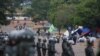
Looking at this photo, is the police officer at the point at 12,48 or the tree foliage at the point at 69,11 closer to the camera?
the police officer at the point at 12,48

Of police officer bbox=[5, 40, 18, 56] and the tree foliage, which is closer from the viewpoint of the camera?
police officer bbox=[5, 40, 18, 56]

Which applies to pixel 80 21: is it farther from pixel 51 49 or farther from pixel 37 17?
pixel 37 17

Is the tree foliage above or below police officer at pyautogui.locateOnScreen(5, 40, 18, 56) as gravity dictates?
below

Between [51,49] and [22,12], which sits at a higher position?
[51,49]

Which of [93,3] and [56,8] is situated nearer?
[93,3]

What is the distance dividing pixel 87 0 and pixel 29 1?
288 ft

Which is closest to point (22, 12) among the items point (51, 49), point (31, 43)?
point (51, 49)

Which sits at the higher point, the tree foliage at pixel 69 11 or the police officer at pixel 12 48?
the police officer at pixel 12 48

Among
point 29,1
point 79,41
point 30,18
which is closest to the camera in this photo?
point 79,41

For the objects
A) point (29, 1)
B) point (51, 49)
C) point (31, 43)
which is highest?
point (31, 43)

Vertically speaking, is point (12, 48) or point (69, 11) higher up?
point (12, 48)

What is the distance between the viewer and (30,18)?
12756 cm

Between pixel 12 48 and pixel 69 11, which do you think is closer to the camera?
pixel 12 48

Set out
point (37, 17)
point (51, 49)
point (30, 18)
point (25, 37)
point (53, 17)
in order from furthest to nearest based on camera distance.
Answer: point (30, 18) < point (37, 17) < point (53, 17) < point (51, 49) < point (25, 37)
